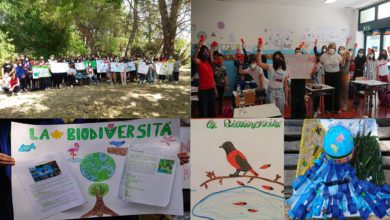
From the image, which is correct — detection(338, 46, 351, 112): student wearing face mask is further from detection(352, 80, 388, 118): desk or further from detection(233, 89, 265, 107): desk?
detection(233, 89, 265, 107): desk

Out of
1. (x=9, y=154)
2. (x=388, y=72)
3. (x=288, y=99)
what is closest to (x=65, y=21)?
(x=9, y=154)

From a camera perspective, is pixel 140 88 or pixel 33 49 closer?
pixel 33 49

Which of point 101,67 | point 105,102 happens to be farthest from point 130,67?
point 105,102

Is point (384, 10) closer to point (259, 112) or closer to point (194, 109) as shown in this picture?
point (259, 112)

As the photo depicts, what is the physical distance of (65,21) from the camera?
8.61 feet

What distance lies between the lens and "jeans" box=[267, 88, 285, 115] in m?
2.62

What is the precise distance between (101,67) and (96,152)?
630 mm

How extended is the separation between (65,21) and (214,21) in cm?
104

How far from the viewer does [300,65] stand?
2604 millimetres

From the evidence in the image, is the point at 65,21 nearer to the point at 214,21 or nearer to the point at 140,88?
the point at 140,88

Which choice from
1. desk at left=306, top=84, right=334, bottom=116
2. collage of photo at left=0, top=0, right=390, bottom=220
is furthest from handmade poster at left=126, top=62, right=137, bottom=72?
desk at left=306, top=84, right=334, bottom=116

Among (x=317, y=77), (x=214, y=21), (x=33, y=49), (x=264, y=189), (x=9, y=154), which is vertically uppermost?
(x=214, y=21)

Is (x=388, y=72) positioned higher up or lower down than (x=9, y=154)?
higher up

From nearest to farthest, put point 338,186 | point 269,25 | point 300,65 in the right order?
point 338,186, point 269,25, point 300,65
